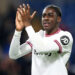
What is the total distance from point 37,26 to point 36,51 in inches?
125

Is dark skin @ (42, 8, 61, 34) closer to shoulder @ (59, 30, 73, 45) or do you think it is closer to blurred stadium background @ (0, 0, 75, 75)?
shoulder @ (59, 30, 73, 45)

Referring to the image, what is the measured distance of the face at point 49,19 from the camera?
14.7 feet

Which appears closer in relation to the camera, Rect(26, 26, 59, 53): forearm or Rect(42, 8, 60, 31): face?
Rect(26, 26, 59, 53): forearm

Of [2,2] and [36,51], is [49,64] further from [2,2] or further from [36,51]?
[2,2]

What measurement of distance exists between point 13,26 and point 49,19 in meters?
3.36

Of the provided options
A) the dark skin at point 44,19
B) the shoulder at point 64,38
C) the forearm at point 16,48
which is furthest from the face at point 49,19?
the forearm at point 16,48

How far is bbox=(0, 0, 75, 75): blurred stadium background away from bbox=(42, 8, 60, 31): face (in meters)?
2.61

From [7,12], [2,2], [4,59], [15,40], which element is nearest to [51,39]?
[15,40]

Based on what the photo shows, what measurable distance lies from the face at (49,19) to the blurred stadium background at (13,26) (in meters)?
2.61

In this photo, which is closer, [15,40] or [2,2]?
[15,40]

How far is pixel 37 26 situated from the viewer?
755 centimetres

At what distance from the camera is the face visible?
447 centimetres

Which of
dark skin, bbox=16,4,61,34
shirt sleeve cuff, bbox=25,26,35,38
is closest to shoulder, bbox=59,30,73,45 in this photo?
dark skin, bbox=16,4,61,34

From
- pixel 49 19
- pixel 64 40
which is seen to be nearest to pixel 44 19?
pixel 49 19
